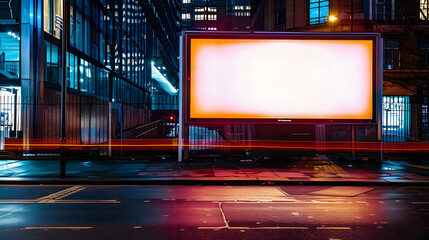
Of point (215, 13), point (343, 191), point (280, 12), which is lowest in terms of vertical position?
point (343, 191)

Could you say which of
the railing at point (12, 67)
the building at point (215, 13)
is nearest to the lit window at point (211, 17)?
the building at point (215, 13)

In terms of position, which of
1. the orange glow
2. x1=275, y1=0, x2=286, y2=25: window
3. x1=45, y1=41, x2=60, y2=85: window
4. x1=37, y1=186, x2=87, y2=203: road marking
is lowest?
x1=37, y1=186, x2=87, y2=203: road marking

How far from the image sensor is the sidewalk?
1208 centimetres

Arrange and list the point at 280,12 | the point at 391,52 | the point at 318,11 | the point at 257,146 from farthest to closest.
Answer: the point at 280,12 < the point at 318,11 < the point at 391,52 < the point at 257,146

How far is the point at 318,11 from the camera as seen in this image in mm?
32031

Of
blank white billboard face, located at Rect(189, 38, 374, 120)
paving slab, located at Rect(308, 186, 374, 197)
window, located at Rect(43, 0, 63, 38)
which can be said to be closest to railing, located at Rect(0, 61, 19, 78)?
window, located at Rect(43, 0, 63, 38)

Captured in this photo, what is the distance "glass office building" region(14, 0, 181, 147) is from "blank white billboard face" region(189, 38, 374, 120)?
10.9 ft

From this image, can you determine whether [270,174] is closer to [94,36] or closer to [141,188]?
[141,188]

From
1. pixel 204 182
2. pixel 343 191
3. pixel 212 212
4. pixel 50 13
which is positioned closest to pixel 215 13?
pixel 50 13

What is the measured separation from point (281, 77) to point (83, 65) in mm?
17596

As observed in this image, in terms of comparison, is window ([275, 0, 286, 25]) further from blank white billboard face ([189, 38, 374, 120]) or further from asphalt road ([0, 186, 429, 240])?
asphalt road ([0, 186, 429, 240])

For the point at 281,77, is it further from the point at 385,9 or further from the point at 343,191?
the point at 385,9

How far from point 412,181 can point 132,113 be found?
108 ft

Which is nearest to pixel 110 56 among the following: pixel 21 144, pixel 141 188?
pixel 21 144
